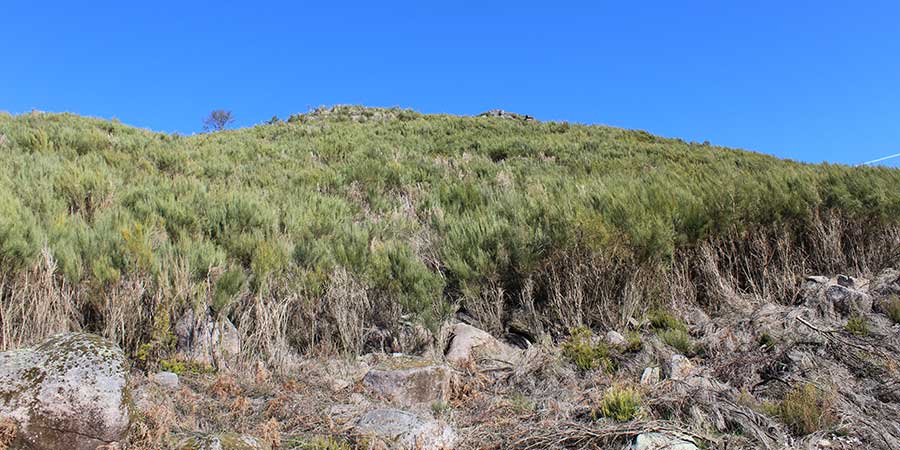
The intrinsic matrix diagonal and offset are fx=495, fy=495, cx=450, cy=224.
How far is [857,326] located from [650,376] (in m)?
1.69

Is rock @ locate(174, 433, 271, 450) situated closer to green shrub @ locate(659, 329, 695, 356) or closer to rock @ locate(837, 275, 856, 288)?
green shrub @ locate(659, 329, 695, 356)

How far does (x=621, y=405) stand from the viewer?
103 inches

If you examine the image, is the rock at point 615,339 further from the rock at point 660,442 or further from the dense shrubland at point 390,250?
the rock at point 660,442

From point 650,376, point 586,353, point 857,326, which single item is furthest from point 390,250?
point 857,326

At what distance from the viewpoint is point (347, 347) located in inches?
146

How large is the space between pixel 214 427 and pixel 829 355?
374cm

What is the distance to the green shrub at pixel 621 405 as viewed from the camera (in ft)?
8.46

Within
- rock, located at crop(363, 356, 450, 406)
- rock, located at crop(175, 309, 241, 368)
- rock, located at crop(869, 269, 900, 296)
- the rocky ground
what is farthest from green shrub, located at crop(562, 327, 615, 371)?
rock, located at crop(869, 269, 900, 296)

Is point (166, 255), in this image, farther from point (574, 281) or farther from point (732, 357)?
point (732, 357)

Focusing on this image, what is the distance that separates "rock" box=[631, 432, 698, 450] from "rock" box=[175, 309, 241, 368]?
257cm

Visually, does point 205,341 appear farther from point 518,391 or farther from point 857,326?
point 857,326

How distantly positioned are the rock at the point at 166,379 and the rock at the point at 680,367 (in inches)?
120

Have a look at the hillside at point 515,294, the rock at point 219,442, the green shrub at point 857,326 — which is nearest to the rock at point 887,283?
the hillside at point 515,294

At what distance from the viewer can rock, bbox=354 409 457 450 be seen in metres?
2.42
